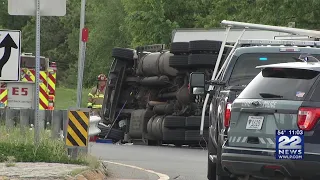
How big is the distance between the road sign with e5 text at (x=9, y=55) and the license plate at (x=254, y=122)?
16.1 ft

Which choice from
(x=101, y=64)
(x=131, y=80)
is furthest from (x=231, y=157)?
(x=101, y=64)

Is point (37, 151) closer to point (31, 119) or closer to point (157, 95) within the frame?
point (31, 119)

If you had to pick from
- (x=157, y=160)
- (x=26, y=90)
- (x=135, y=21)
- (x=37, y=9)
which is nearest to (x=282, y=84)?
(x=37, y=9)

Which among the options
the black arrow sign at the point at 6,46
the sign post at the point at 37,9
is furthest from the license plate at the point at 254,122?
the black arrow sign at the point at 6,46

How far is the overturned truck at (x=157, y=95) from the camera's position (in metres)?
22.9

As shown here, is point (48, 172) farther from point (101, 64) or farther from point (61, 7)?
point (101, 64)

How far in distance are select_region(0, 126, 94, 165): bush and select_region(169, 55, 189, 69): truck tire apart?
7.59 m

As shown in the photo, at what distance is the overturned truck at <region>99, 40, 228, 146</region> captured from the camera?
75.0 ft

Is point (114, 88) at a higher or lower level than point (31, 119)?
lower

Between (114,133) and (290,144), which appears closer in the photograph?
(290,144)

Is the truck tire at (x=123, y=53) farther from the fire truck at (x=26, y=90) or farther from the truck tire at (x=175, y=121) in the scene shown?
the fire truck at (x=26, y=90)

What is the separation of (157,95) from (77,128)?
35.8 feet

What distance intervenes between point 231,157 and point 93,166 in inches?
168

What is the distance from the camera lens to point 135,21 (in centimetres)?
5053
